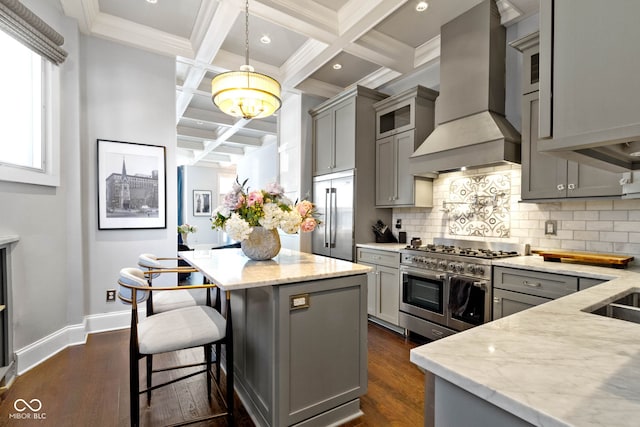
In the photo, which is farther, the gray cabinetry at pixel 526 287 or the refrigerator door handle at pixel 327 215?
the refrigerator door handle at pixel 327 215

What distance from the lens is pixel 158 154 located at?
12.1ft

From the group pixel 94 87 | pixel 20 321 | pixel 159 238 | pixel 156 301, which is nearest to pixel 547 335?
pixel 156 301

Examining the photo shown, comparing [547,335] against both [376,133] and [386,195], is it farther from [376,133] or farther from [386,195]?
[376,133]

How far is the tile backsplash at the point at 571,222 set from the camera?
2.40 metres

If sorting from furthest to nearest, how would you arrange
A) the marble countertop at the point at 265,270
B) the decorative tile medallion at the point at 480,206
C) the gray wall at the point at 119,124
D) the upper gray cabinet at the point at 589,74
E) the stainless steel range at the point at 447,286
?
the gray wall at the point at 119,124 → the decorative tile medallion at the point at 480,206 → the stainless steel range at the point at 447,286 → the marble countertop at the point at 265,270 → the upper gray cabinet at the point at 589,74

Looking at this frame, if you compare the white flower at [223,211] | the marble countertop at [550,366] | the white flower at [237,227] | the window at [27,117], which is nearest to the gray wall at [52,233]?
the window at [27,117]

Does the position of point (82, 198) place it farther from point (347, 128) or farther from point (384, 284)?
point (384, 284)

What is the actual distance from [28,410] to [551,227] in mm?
4162

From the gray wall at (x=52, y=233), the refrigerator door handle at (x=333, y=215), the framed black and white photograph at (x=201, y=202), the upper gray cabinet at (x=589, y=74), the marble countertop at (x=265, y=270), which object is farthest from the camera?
the framed black and white photograph at (x=201, y=202)

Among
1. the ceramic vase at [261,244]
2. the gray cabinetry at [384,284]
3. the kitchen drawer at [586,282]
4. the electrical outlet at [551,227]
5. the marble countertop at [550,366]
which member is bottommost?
the gray cabinetry at [384,284]

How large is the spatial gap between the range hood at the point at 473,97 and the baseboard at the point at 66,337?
12.4ft

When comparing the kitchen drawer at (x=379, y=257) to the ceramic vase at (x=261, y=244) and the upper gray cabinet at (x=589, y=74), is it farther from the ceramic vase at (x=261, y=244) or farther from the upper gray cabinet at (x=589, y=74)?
the upper gray cabinet at (x=589, y=74)

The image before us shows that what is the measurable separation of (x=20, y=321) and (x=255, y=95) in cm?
264

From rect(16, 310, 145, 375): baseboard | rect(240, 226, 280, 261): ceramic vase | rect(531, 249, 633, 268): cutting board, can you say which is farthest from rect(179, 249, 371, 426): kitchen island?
rect(16, 310, 145, 375): baseboard
